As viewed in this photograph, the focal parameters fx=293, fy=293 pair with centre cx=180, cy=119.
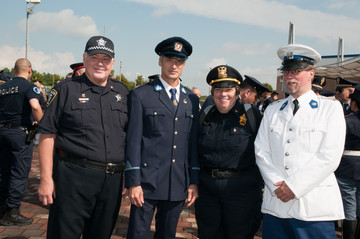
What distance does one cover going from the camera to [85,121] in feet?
8.16

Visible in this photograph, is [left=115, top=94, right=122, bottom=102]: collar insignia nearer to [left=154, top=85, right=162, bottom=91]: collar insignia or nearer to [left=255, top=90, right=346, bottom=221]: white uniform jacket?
[left=154, top=85, right=162, bottom=91]: collar insignia

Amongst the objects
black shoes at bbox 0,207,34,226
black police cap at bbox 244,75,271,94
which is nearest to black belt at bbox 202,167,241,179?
black police cap at bbox 244,75,271,94

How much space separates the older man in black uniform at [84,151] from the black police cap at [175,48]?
480 millimetres

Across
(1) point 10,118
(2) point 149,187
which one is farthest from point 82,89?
(1) point 10,118

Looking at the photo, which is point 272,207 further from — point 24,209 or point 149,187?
point 24,209

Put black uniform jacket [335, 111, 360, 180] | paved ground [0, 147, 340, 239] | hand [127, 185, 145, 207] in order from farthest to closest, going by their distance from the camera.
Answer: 1. paved ground [0, 147, 340, 239]
2. black uniform jacket [335, 111, 360, 180]
3. hand [127, 185, 145, 207]

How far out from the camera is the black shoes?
4250 mm

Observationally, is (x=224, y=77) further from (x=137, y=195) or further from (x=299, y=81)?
(x=137, y=195)

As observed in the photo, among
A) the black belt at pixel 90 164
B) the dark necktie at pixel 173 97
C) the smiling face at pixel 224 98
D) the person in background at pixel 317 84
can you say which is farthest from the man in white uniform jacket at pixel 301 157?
the person in background at pixel 317 84

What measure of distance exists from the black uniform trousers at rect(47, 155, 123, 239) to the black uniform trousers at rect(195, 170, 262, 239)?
0.86 meters

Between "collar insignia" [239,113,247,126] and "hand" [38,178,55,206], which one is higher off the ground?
"collar insignia" [239,113,247,126]

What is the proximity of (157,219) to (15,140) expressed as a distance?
110 inches

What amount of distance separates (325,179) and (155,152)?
143 centimetres

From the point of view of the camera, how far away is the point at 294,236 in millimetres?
2381
